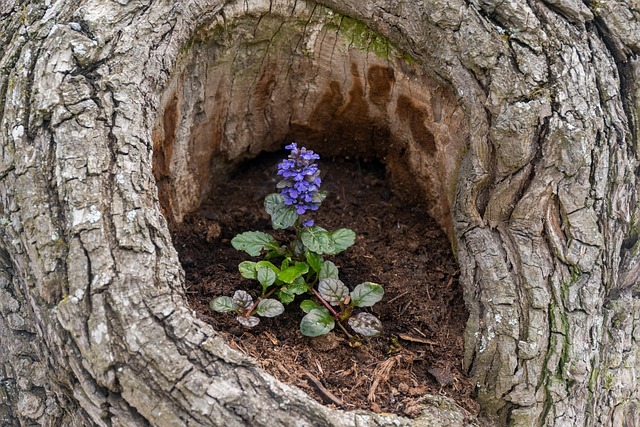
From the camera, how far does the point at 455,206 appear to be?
8.49ft

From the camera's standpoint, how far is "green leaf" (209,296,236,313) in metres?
2.36

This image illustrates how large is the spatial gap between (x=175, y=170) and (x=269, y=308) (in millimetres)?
833

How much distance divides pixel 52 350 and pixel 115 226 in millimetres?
479

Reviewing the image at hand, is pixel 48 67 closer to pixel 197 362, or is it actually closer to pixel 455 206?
pixel 197 362

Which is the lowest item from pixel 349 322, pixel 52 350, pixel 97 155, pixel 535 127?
pixel 52 350

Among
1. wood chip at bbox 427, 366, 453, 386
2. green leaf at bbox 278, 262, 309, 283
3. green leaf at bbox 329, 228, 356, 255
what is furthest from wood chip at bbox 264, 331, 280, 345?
wood chip at bbox 427, 366, 453, 386

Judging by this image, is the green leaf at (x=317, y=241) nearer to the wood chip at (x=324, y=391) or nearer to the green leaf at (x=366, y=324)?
the green leaf at (x=366, y=324)

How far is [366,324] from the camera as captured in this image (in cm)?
243

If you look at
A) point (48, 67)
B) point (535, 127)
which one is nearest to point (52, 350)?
point (48, 67)

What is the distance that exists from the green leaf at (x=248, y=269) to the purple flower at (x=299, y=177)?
298 millimetres

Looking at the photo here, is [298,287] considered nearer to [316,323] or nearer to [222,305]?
[316,323]

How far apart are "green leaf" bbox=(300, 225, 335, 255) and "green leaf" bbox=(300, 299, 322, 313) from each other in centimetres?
21

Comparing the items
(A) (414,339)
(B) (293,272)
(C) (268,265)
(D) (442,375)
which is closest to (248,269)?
(C) (268,265)

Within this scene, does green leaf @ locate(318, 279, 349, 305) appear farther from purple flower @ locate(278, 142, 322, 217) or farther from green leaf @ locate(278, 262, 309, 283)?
purple flower @ locate(278, 142, 322, 217)
